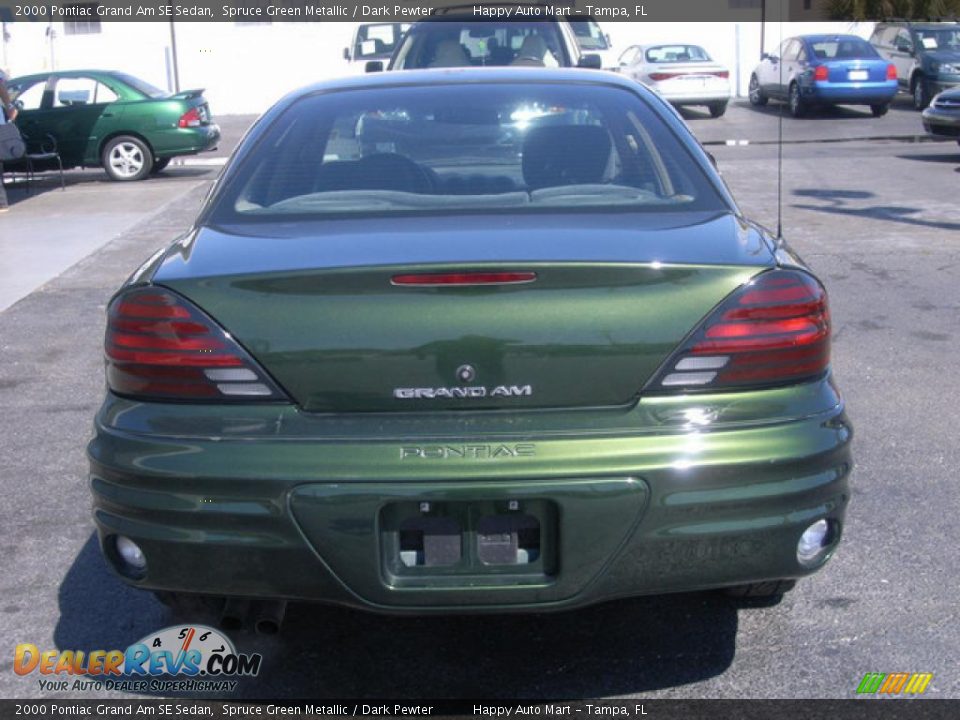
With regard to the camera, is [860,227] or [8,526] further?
[860,227]

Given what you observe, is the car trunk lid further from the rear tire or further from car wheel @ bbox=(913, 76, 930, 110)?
car wheel @ bbox=(913, 76, 930, 110)

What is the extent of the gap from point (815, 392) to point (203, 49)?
28.6 metres

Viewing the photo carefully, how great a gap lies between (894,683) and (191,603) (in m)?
1.90

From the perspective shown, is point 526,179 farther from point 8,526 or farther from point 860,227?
point 860,227

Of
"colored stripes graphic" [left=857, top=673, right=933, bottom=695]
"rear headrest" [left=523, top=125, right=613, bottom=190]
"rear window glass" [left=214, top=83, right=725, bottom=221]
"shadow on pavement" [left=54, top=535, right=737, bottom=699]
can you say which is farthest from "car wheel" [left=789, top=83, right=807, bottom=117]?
"colored stripes graphic" [left=857, top=673, right=933, bottom=695]

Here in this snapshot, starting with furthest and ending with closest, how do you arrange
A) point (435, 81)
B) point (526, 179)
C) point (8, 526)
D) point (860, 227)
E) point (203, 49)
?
point (203, 49)
point (860, 227)
point (8, 526)
point (435, 81)
point (526, 179)

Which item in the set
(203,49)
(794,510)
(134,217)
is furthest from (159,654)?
(203,49)

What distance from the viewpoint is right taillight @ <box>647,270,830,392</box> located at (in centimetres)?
304

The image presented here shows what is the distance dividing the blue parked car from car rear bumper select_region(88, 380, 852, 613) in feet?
67.1

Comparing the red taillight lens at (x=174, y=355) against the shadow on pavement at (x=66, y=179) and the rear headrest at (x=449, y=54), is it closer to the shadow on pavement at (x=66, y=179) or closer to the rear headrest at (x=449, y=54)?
the rear headrest at (x=449, y=54)

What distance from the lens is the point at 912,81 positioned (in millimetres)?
25016

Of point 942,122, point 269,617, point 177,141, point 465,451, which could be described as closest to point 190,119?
point 177,141

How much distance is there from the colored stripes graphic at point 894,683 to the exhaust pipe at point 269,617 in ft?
4.96

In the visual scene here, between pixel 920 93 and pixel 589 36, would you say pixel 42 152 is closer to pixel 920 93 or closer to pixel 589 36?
pixel 589 36
